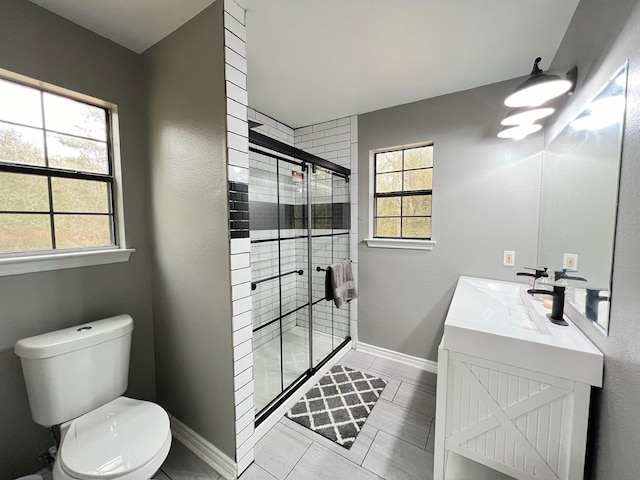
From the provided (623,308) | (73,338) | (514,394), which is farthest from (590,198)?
(73,338)

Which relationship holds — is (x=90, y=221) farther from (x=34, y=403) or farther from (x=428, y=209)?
(x=428, y=209)

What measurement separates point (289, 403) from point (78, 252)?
1716 millimetres

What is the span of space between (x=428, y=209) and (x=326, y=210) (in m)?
0.94

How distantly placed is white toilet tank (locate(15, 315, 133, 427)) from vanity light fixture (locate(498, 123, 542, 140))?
2.77 meters

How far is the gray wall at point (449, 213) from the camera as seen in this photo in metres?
1.88

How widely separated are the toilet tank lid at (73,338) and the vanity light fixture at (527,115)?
2.65 metres

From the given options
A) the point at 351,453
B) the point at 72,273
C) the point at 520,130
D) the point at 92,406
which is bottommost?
the point at 351,453

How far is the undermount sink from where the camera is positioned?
3.06ft

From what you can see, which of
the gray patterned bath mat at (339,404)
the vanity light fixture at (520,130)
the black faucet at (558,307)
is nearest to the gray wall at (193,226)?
the gray patterned bath mat at (339,404)

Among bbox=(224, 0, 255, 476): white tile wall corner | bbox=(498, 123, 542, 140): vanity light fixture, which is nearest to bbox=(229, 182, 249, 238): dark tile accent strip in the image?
bbox=(224, 0, 255, 476): white tile wall corner

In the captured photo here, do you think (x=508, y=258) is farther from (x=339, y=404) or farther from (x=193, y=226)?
(x=193, y=226)

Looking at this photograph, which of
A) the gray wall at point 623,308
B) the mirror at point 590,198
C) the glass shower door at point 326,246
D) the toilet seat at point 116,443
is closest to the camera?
the gray wall at point 623,308

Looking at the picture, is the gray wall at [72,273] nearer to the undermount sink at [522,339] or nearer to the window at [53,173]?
the window at [53,173]

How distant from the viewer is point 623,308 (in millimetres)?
775
